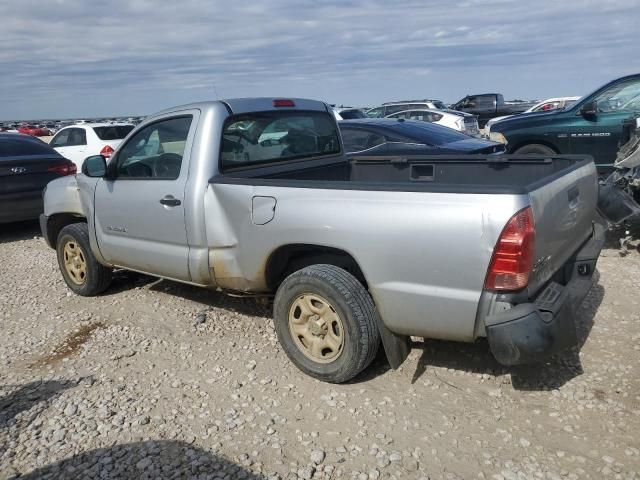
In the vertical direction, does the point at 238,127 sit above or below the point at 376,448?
above

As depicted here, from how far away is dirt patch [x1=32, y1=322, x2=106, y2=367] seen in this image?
4.31m

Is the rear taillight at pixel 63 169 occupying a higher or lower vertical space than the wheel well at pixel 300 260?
higher

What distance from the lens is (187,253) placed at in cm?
423

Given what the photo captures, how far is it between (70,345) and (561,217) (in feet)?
12.3

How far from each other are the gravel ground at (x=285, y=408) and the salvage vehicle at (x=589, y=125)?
4.53 meters

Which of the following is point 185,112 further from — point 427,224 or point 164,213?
point 427,224

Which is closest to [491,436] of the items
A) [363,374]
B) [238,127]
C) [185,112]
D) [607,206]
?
[363,374]

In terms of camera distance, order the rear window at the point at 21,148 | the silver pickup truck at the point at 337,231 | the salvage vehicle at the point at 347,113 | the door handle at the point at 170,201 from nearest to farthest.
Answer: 1. the silver pickup truck at the point at 337,231
2. the door handle at the point at 170,201
3. the rear window at the point at 21,148
4. the salvage vehicle at the point at 347,113

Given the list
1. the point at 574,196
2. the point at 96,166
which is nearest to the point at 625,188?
the point at 574,196

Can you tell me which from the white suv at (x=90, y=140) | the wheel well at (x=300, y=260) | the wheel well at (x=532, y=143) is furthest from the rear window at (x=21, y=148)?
the wheel well at (x=532, y=143)

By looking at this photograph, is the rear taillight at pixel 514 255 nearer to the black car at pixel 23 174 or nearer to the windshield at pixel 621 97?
the windshield at pixel 621 97

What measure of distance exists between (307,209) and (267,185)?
1.27 ft

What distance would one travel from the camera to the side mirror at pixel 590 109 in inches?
340

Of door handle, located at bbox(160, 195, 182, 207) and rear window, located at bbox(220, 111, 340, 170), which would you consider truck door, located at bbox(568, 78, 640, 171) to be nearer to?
rear window, located at bbox(220, 111, 340, 170)
